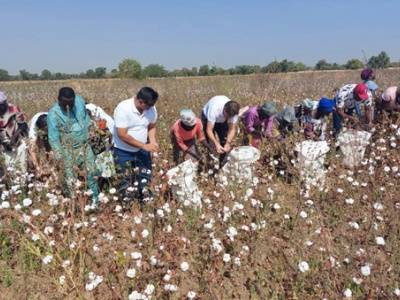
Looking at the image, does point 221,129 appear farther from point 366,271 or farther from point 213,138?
→ point 366,271

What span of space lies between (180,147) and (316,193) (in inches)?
63.7

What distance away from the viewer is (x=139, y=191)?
3.49 meters

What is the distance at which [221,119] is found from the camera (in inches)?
159

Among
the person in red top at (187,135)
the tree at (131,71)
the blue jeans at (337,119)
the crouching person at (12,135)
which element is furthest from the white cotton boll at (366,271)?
the tree at (131,71)

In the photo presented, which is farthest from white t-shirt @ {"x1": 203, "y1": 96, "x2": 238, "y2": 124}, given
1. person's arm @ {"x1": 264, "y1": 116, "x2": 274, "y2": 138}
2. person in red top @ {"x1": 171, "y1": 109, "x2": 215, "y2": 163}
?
person's arm @ {"x1": 264, "y1": 116, "x2": 274, "y2": 138}

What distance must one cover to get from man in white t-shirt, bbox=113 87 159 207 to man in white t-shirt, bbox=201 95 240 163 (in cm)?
78

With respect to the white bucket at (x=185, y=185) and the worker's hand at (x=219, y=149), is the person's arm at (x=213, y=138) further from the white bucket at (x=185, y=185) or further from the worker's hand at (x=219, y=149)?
the white bucket at (x=185, y=185)

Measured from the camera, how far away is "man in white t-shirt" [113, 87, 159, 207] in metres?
3.07

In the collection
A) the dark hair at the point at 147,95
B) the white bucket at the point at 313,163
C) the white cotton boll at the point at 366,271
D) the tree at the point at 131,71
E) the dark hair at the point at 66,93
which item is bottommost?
the white cotton boll at the point at 366,271

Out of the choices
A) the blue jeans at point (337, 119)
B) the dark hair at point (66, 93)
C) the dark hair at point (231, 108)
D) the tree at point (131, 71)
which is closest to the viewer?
the dark hair at point (66, 93)

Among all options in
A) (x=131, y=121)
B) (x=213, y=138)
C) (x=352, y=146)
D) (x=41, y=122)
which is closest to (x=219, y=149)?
(x=213, y=138)

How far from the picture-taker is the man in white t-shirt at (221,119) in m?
3.74

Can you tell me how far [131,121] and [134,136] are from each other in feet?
0.53

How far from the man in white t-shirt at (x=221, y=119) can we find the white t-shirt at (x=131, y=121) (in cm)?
81
